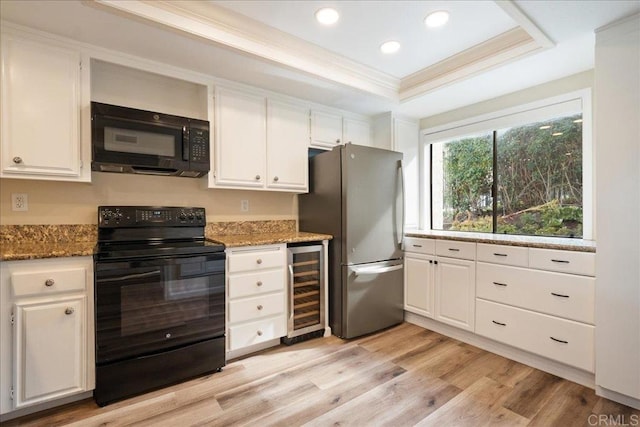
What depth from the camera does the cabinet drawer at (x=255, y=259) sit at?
231cm

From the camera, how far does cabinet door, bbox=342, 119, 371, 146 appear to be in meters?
3.44

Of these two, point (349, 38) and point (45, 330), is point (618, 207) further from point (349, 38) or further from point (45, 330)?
point (45, 330)

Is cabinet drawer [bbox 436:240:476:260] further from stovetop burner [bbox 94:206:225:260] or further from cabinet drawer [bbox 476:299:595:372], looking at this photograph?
stovetop burner [bbox 94:206:225:260]

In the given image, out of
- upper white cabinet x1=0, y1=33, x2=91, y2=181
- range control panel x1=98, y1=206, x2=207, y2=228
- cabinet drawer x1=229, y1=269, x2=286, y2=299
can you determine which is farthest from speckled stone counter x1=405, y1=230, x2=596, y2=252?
upper white cabinet x1=0, y1=33, x2=91, y2=181

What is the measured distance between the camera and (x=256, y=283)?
2424 millimetres

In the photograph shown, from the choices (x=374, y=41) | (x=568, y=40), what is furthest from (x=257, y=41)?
(x=568, y=40)

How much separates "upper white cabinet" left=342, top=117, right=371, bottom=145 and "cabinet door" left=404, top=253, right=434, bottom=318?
4.59ft

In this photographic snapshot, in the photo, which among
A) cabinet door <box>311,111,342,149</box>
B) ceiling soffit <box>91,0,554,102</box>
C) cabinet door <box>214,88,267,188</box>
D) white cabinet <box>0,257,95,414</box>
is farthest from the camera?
cabinet door <box>311,111,342,149</box>

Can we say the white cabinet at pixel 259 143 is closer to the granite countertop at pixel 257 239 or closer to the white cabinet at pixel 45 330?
the granite countertop at pixel 257 239

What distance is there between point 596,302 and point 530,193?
130 centimetres

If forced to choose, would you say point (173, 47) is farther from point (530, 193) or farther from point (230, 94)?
point (530, 193)

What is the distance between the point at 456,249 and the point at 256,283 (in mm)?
1739

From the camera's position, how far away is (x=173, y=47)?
2117mm

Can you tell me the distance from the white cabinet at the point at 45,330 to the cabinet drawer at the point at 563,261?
2.94 meters
